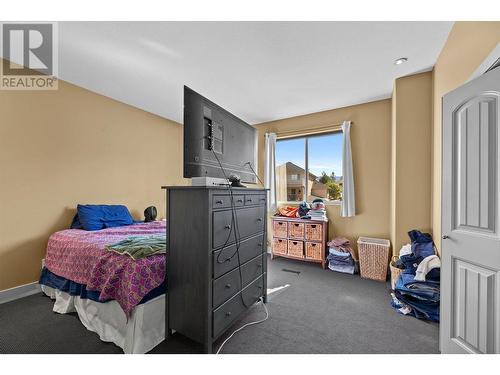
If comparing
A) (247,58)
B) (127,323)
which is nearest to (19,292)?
(127,323)

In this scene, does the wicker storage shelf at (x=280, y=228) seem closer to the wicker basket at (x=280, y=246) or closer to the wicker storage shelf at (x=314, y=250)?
the wicker basket at (x=280, y=246)

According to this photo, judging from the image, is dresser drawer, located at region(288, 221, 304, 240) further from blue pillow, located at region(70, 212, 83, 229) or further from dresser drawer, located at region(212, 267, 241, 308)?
blue pillow, located at region(70, 212, 83, 229)

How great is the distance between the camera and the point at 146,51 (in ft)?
7.02

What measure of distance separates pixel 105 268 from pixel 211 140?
129 centimetres

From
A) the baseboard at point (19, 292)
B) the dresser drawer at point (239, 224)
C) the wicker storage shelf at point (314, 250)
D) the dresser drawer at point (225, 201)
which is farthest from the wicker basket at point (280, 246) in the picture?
the baseboard at point (19, 292)

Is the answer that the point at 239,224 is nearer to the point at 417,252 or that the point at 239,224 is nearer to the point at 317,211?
the point at 417,252

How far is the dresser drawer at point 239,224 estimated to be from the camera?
1540 mm

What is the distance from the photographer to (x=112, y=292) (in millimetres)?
1601

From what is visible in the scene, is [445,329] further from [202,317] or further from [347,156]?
[347,156]

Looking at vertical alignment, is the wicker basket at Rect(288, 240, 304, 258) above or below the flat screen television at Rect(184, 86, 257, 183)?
below

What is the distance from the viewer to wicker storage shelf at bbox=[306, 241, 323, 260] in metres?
3.45
